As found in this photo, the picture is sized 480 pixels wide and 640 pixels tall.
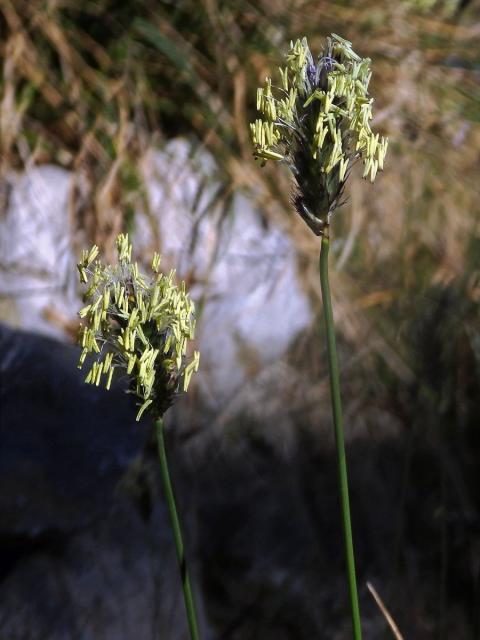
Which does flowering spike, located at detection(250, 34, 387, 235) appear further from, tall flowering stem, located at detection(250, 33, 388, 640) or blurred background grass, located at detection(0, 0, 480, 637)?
blurred background grass, located at detection(0, 0, 480, 637)

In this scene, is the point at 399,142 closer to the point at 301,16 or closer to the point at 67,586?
the point at 301,16

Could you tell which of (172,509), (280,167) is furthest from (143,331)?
(280,167)

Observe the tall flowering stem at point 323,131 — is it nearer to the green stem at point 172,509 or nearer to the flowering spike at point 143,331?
the flowering spike at point 143,331

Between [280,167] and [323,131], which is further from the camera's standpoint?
[280,167]

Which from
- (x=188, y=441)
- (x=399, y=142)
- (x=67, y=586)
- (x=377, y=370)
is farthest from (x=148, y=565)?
(x=399, y=142)

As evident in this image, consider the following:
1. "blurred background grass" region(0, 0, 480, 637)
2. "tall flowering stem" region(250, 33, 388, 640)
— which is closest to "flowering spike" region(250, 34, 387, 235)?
"tall flowering stem" region(250, 33, 388, 640)

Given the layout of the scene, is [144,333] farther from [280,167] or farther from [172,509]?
[280,167]

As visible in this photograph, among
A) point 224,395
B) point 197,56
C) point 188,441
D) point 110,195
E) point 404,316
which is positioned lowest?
point 188,441
